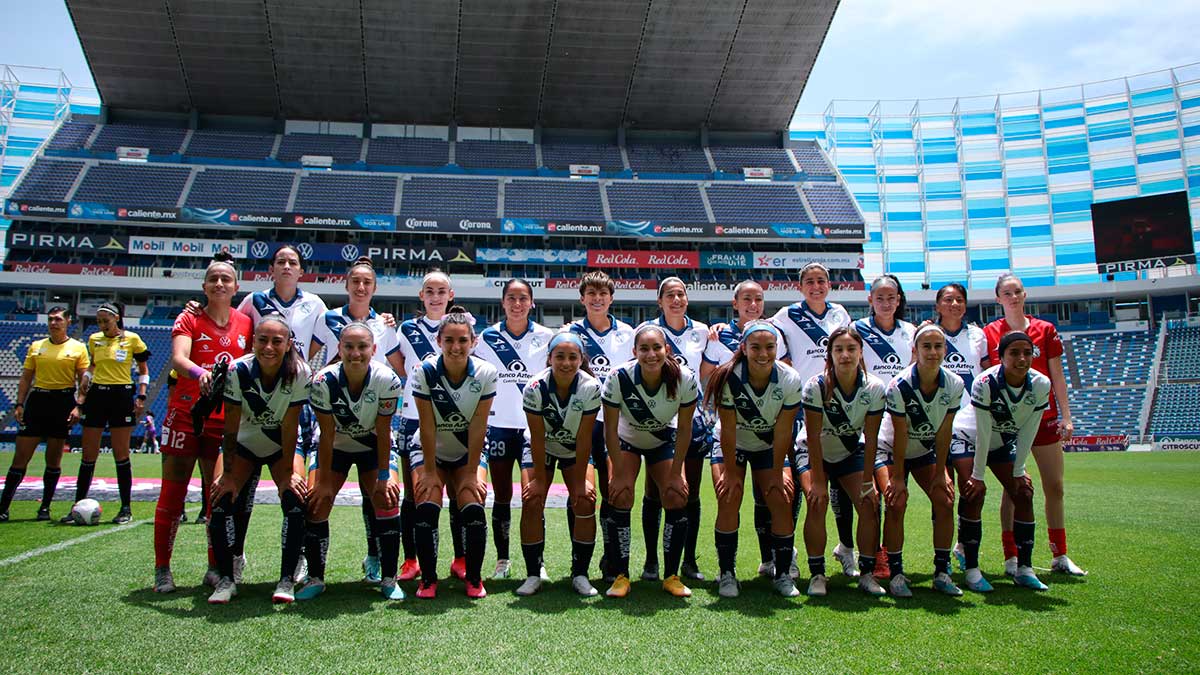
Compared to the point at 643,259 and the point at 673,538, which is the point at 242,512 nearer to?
the point at 673,538

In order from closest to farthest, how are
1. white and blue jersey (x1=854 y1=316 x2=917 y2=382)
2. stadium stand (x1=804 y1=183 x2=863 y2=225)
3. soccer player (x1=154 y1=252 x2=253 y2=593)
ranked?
1. soccer player (x1=154 y1=252 x2=253 y2=593)
2. white and blue jersey (x1=854 y1=316 x2=917 y2=382)
3. stadium stand (x1=804 y1=183 x2=863 y2=225)

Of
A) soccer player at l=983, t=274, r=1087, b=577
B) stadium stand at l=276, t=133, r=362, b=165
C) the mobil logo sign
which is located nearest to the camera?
soccer player at l=983, t=274, r=1087, b=577

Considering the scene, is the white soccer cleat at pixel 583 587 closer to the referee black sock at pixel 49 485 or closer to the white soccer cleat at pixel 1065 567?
the white soccer cleat at pixel 1065 567

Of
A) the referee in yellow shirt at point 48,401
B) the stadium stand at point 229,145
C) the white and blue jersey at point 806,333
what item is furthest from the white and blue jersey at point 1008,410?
the stadium stand at point 229,145

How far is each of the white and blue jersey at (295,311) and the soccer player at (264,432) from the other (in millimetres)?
791

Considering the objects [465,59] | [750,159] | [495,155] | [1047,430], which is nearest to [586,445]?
[1047,430]

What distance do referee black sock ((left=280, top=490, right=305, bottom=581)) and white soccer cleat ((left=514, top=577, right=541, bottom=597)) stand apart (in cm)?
135

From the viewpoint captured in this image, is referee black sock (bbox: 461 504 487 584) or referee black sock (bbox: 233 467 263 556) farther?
referee black sock (bbox: 233 467 263 556)

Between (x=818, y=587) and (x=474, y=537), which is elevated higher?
(x=474, y=537)

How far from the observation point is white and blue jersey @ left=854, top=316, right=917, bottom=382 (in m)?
5.60

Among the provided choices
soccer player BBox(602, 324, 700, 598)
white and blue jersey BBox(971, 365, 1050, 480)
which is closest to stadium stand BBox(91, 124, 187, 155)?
soccer player BBox(602, 324, 700, 598)

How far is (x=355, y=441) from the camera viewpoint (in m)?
4.59

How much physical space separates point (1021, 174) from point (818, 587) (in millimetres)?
42216

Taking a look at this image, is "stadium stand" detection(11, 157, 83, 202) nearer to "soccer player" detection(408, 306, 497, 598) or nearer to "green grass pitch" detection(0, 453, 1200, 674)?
"green grass pitch" detection(0, 453, 1200, 674)
